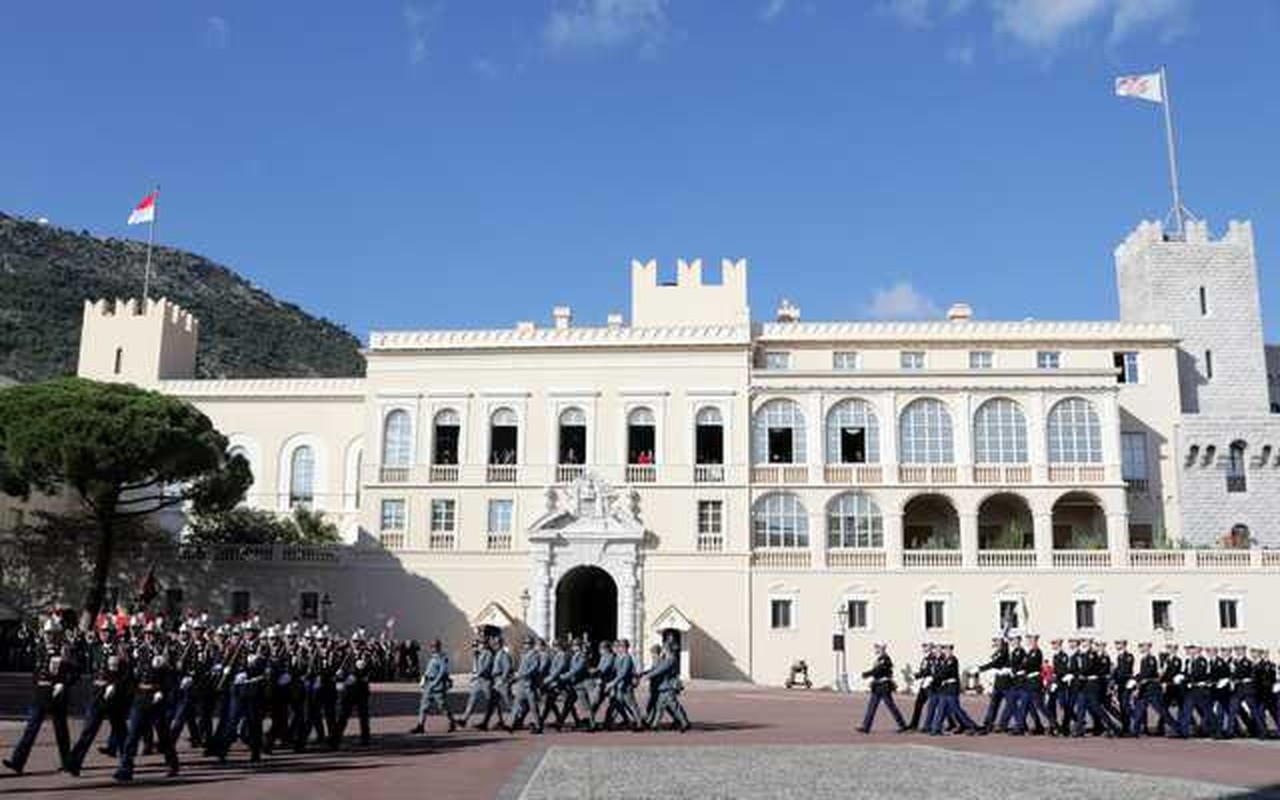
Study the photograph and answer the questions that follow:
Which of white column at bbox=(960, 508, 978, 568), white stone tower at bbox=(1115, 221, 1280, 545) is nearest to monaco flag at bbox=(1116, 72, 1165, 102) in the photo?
white stone tower at bbox=(1115, 221, 1280, 545)

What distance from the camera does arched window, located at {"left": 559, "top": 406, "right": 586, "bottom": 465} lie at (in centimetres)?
4666

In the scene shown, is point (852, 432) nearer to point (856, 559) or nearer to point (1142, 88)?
point (856, 559)

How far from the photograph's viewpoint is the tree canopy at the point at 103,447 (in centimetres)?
3947

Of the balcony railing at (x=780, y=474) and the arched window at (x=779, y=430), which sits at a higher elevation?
the arched window at (x=779, y=430)

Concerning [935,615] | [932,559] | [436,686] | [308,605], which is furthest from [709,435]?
[436,686]

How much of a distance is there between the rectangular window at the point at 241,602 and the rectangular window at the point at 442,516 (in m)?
7.39

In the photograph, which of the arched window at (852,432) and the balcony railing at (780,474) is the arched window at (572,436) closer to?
the balcony railing at (780,474)

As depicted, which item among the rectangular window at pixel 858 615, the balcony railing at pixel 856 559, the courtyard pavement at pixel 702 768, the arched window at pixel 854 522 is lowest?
the courtyard pavement at pixel 702 768

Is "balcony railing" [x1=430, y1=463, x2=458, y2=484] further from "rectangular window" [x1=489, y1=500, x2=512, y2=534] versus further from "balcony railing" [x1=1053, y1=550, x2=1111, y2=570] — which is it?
"balcony railing" [x1=1053, y1=550, x2=1111, y2=570]

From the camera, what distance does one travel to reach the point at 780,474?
149 ft

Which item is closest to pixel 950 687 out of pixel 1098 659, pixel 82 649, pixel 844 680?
pixel 1098 659

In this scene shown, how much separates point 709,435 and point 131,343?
27.6 m

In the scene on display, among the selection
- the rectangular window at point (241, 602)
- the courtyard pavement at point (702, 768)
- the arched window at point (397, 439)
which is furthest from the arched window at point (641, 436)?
the courtyard pavement at point (702, 768)

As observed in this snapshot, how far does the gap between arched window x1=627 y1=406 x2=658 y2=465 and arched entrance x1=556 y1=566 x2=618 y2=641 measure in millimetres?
4621
